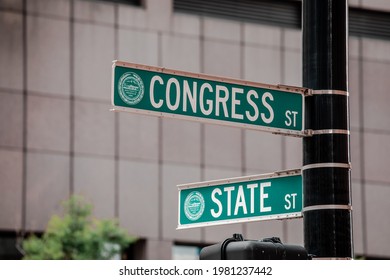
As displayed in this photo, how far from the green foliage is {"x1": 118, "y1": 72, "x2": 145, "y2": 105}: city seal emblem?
640 inches

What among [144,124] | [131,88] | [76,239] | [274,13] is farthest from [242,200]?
[274,13]

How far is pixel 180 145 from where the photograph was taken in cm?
2914

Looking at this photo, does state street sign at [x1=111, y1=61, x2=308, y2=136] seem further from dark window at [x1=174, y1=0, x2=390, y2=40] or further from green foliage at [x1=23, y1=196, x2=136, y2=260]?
dark window at [x1=174, y1=0, x2=390, y2=40]

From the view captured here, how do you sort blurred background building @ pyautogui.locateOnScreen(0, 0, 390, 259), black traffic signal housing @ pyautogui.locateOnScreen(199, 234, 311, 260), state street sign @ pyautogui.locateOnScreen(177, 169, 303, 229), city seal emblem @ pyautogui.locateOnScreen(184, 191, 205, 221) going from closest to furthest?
1. black traffic signal housing @ pyautogui.locateOnScreen(199, 234, 311, 260)
2. state street sign @ pyautogui.locateOnScreen(177, 169, 303, 229)
3. city seal emblem @ pyautogui.locateOnScreen(184, 191, 205, 221)
4. blurred background building @ pyautogui.locateOnScreen(0, 0, 390, 259)

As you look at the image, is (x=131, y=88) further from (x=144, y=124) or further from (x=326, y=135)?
(x=144, y=124)

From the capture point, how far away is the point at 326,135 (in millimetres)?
7812

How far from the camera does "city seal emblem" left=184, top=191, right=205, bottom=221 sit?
8.68 m

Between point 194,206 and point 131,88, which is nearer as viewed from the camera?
point 131,88

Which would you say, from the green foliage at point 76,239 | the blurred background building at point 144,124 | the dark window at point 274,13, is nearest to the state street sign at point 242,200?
the green foliage at point 76,239

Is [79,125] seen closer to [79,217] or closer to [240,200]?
[79,217]

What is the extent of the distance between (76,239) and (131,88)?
17.2m

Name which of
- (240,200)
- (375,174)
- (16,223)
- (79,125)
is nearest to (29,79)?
(79,125)

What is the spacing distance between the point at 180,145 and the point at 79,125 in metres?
2.85

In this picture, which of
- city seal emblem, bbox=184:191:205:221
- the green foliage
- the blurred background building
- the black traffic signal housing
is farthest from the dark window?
the black traffic signal housing
